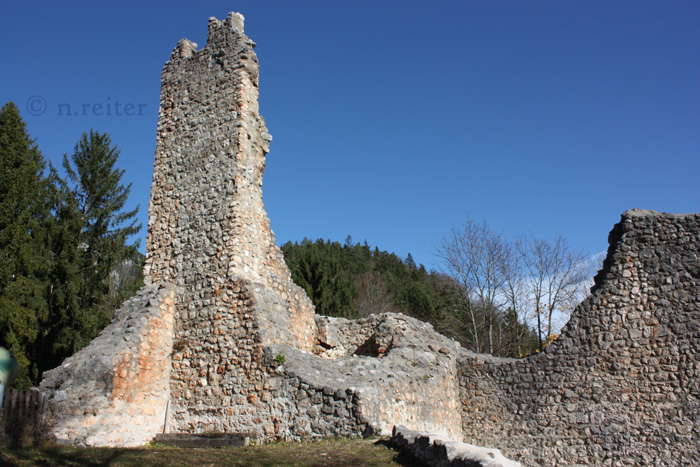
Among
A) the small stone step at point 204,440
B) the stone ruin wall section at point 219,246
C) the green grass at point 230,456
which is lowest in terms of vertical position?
the small stone step at point 204,440

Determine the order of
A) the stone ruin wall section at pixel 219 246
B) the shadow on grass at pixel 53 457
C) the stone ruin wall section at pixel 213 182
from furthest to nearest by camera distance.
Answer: the stone ruin wall section at pixel 213 182 → the stone ruin wall section at pixel 219 246 → the shadow on grass at pixel 53 457

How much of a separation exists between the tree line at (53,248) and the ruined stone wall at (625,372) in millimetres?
15629

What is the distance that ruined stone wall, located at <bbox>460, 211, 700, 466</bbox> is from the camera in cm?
1043

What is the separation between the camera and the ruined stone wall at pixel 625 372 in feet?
34.2

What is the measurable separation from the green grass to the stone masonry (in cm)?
97

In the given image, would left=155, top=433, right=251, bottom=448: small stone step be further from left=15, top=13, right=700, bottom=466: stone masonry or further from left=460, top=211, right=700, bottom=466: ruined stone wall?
left=460, top=211, right=700, bottom=466: ruined stone wall

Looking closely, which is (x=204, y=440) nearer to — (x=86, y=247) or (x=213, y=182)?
(x=213, y=182)

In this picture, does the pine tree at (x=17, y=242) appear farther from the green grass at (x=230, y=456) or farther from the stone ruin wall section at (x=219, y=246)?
the green grass at (x=230, y=456)

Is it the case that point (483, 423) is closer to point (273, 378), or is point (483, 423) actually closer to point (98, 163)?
point (273, 378)

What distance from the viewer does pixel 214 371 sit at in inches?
417

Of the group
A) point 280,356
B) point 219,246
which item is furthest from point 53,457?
point 219,246

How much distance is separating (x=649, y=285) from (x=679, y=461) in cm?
321

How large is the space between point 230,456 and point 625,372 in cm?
761

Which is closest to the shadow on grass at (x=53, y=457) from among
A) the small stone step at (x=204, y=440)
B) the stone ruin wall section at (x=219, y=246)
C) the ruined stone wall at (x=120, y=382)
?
the ruined stone wall at (x=120, y=382)
